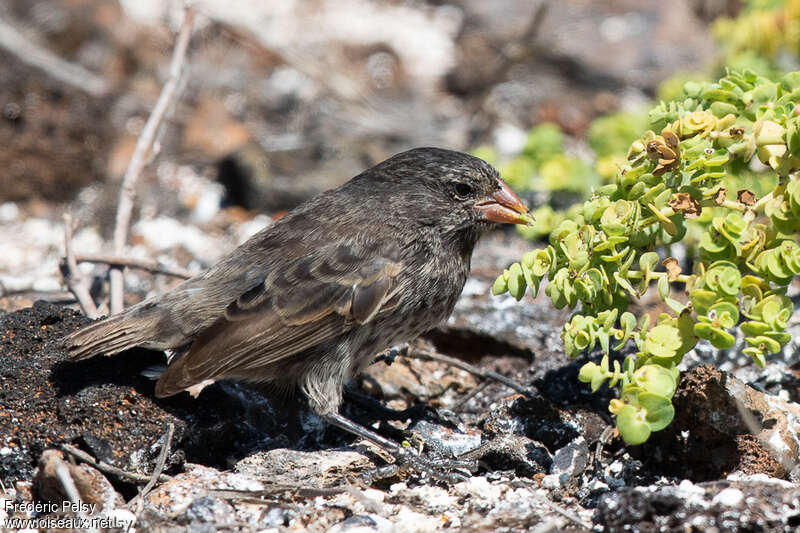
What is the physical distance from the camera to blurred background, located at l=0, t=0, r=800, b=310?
673cm

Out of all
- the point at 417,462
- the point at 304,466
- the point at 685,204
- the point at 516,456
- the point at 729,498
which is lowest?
the point at 304,466

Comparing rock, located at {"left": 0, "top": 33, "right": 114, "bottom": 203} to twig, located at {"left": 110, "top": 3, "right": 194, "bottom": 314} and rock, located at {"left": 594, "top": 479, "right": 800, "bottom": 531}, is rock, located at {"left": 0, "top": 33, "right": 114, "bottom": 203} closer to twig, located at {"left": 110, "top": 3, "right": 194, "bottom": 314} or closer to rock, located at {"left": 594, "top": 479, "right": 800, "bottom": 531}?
twig, located at {"left": 110, "top": 3, "right": 194, "bottom": 314}

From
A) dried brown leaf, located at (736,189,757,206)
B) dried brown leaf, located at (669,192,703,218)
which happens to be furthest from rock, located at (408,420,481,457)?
dried brown leaf, located at (736,189,757,206)

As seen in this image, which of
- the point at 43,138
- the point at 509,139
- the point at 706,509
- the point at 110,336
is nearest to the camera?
the point at 706,509

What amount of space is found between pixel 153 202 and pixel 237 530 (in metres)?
4.15

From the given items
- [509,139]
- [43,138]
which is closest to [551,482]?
[509,139]

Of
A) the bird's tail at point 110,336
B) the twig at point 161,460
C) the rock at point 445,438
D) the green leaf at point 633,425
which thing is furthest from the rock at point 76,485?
the green leaf at point 633,425

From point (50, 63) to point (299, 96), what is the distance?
195 cm

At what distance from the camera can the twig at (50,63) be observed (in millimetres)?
7371

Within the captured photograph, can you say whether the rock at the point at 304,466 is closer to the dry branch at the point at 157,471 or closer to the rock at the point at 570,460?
the dry branch at the point at 157,471

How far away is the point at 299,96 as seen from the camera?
26.5 ft

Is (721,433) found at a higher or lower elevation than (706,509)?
higher

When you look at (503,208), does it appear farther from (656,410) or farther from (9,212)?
(9,212)

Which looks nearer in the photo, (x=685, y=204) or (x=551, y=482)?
(x=685, y=204)
